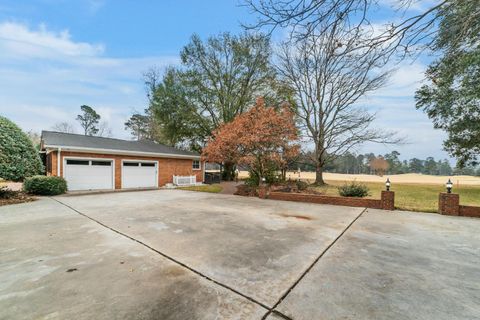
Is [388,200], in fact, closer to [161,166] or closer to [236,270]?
[236,270]

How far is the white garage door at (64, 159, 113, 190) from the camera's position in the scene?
39.3 ft

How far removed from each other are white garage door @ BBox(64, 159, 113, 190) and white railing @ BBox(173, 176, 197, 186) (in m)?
4.28

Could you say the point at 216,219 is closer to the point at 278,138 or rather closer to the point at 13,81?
the point at 278,138

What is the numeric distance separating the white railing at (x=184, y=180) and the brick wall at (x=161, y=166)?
0.47 metres

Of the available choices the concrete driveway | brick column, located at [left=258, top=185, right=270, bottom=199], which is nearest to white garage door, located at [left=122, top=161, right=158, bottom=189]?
brick column, located at [left=258, top=185, right=270, bottom=199]

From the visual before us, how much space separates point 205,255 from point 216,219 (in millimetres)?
2552

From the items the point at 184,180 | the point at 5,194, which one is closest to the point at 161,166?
the point at 184,180

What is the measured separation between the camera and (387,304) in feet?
7.39

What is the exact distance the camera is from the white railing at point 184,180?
16.3 m

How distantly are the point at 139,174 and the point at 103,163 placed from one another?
7.43 ft

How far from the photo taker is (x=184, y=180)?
54.7 feet

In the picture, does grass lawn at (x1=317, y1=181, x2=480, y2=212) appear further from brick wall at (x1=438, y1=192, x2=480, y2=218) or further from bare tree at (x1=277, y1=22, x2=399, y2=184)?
bare tree at (x1=277, y1=22, x2=399, y2=184)

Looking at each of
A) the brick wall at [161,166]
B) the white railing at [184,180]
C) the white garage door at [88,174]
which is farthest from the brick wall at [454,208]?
the white garage door at [88,174]

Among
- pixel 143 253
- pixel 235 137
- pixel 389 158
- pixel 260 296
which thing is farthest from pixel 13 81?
pixel 389 158
